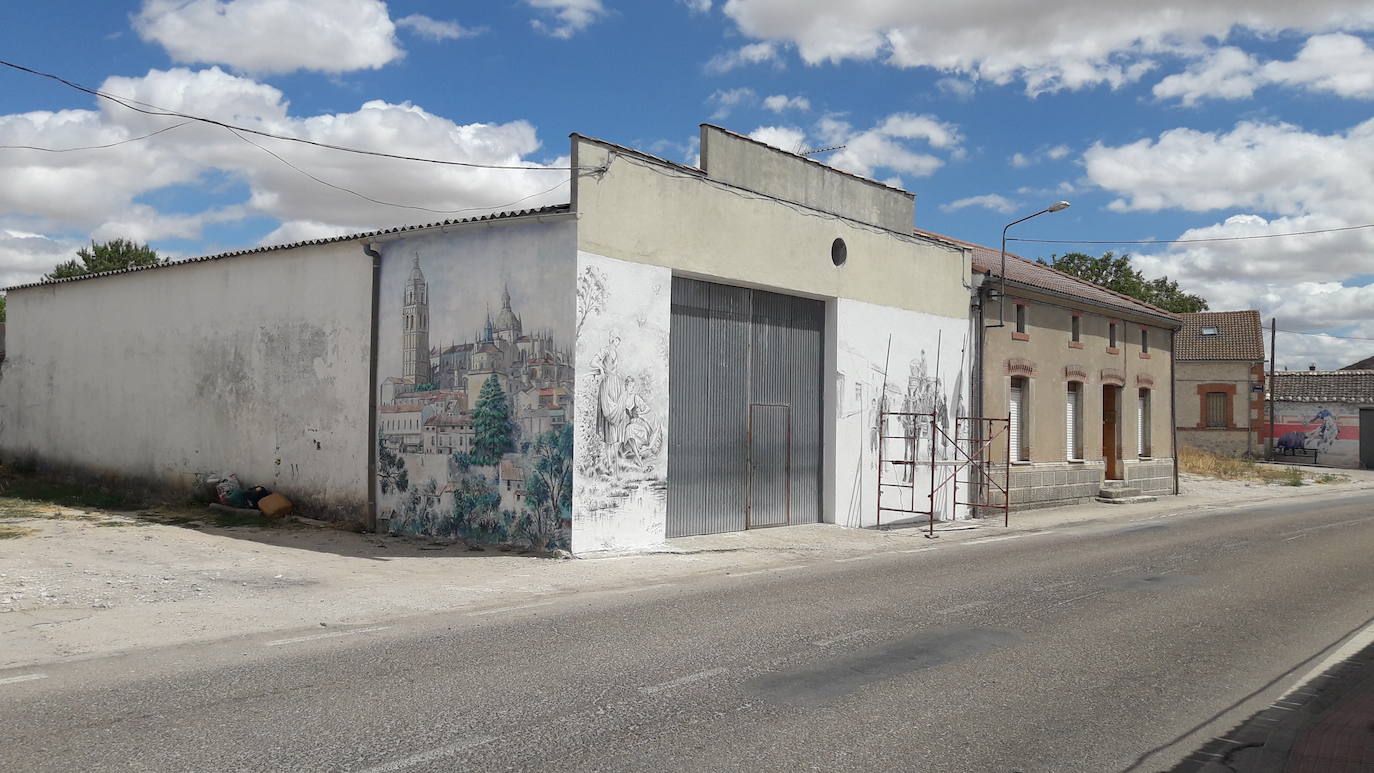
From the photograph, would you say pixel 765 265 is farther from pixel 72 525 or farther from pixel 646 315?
pixel 72 525

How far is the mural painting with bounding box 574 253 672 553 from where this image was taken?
1221 centimetres

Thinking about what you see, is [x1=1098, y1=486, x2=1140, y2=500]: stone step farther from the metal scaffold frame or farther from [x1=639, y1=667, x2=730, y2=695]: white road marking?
[x1=639, y1=667, x2=730, y2=695]: white road marking

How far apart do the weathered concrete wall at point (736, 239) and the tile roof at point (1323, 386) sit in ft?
117

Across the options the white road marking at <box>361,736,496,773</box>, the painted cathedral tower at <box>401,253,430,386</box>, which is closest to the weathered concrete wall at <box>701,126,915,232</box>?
the painted cathedral tower at <box>401,253,430,386</box>

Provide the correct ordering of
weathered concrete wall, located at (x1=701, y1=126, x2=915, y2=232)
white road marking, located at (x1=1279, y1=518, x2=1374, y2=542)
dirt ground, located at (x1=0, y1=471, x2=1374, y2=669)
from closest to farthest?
dirt ground, located at (x1=0, y1=471, x2=1374, y2=669) → weathered concrete wall, located at (x1=701, y1=126, x2=915, y2=232) → white road marking, located at (x1=1279, y1=518, x2=1374, y2=542)

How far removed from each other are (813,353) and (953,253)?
4.93 m

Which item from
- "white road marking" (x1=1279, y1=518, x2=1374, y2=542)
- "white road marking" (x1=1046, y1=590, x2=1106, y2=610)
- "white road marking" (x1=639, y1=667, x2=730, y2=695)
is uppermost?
"white road marking" (x1=639, y1=667, x2=730, y2=695)

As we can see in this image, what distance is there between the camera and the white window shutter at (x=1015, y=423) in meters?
21.5

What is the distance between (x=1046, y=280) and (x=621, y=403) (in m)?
15.5

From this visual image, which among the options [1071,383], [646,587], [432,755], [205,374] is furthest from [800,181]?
[432,755]

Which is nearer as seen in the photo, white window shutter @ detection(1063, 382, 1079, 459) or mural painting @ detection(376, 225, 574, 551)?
mural painting @ detection(376, 225, 574, 551)

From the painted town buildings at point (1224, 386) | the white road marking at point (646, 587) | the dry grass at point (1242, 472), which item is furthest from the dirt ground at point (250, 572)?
the painted town buildings at point (1224, 386)

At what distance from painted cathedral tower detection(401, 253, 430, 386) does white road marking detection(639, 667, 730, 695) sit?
27.1 feet

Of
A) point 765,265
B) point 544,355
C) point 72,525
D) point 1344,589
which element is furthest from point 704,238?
point 72,525
